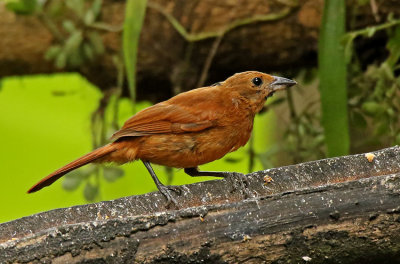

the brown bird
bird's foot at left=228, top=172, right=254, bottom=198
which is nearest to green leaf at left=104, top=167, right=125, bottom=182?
the brown bird

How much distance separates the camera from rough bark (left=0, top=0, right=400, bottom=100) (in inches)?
173

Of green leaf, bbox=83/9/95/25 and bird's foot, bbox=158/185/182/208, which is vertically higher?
green leaf, bbox=83/9/95/25

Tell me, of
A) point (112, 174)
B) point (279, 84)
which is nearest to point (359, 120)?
point (279, 84)

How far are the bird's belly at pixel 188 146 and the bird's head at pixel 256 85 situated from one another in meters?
0.23

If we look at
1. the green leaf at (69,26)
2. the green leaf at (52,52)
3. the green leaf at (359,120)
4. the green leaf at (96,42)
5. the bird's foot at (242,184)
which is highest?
the green leaf at (69,26)

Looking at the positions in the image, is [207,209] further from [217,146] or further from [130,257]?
[217,146]

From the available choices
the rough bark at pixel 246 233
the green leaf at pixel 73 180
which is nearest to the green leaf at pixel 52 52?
the green leaf at pixel 73 180

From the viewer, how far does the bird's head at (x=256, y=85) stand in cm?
328

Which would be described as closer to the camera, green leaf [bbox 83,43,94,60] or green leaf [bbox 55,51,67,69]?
green leaf [bbox 55,51,67,69]

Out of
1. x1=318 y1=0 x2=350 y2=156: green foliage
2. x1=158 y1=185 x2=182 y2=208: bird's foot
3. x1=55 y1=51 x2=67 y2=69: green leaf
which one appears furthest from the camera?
x1=55 y1=51 x2=67 y2=69: green leaf

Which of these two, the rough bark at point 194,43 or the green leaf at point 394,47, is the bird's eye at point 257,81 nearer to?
the green leaf at point 394,47

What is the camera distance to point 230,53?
4586mm

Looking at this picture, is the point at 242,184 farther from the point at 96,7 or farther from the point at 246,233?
the point at 96,7

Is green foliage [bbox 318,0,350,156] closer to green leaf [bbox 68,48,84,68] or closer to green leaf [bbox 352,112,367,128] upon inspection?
green leaf [bbox 352,112,367,128]
